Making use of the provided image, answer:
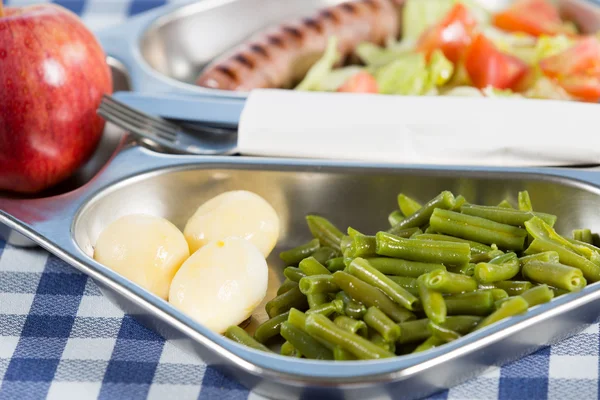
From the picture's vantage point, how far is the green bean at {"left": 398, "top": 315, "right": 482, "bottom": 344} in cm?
147

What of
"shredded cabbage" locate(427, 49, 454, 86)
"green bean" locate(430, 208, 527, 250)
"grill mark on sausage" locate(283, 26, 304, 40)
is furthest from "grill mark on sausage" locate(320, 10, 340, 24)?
"green bean" locate(430, 208, 527, 250)

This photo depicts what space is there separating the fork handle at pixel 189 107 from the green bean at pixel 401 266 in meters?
0.71

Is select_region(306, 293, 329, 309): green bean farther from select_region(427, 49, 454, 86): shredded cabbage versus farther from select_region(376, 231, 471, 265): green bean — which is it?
select_region(427, 49, 454, 86): shredded cabbage

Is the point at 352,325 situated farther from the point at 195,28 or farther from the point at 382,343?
the point at 195,28

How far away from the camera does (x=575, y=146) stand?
77.5 inches

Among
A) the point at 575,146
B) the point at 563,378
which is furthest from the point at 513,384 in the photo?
the point at 575,146

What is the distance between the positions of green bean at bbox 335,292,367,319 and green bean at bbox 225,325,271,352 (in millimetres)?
175

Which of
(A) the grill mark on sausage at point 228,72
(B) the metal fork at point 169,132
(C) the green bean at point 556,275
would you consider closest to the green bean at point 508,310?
(C) the green bean at point 556,275

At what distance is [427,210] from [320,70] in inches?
43.5

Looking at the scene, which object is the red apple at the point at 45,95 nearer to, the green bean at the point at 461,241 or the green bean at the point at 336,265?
the green bean at the point at 336,265

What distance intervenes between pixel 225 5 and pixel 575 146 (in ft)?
5.02

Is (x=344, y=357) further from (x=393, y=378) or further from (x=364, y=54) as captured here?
(x=364, y=54)

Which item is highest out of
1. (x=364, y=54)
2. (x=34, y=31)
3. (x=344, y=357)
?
(x=34, y=31)

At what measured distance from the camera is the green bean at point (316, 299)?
1.60 meters
